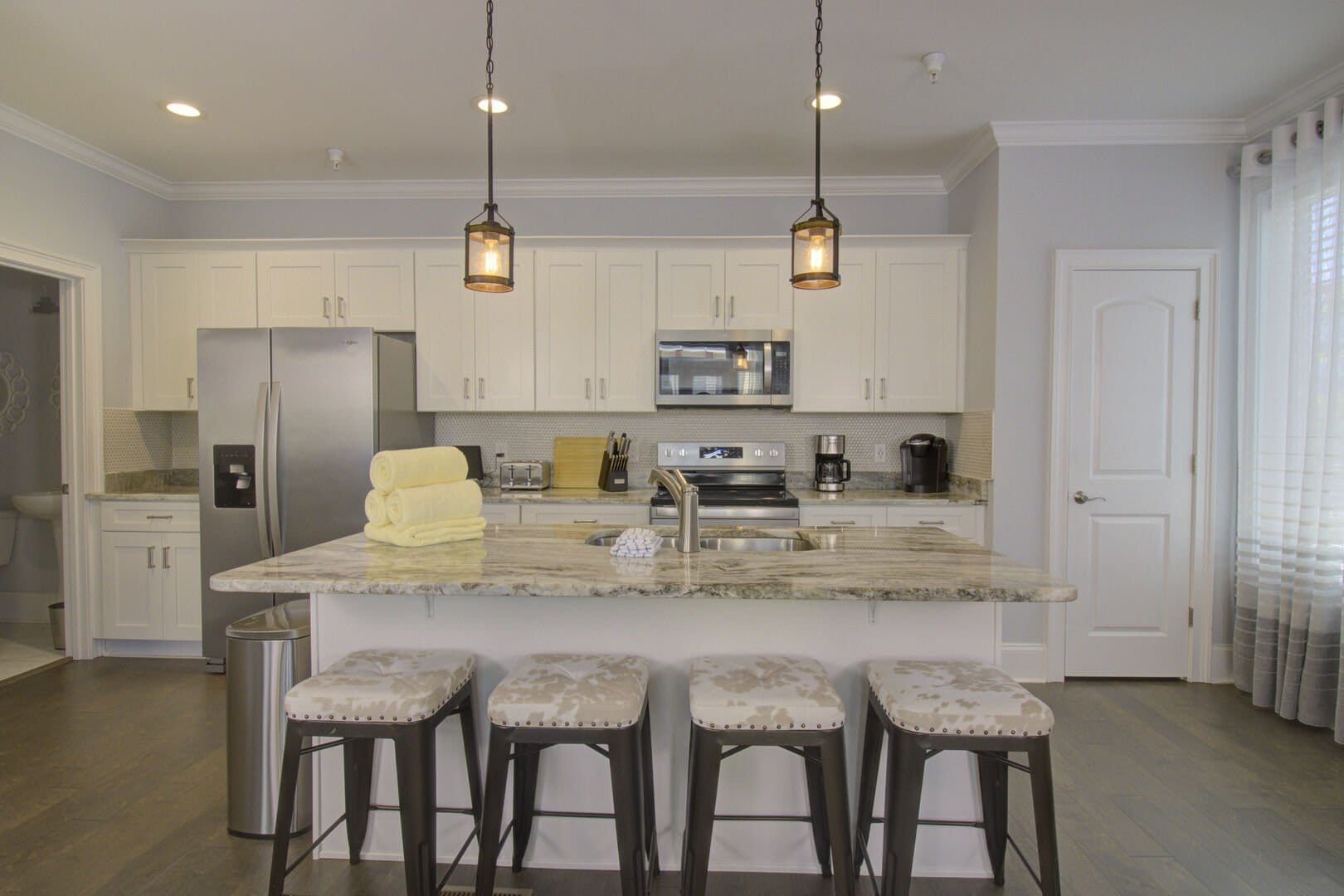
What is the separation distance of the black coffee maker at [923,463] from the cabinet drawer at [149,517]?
3.92m

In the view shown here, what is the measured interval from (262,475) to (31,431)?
2.63 metres

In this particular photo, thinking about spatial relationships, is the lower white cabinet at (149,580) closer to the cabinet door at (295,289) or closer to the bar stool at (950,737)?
A: the cabinet door at (295,289)

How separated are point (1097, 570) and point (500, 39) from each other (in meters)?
3.64

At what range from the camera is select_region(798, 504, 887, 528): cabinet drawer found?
12.0ft

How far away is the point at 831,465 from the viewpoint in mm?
4047

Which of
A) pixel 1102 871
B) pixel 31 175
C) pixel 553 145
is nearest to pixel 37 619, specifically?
pixel 31 175

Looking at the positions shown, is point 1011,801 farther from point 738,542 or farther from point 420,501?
point 420,501

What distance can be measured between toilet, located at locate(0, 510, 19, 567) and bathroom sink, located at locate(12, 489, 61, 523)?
0.30m

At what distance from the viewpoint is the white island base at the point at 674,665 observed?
1.91 m

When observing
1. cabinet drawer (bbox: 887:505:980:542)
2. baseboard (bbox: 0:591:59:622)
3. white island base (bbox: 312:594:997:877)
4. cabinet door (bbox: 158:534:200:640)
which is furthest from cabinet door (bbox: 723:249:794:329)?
baseboard (bbox: 0:591:59:622)

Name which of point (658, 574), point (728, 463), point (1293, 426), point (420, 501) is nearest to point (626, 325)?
point (728, 463)

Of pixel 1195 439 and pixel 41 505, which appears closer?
pixel 1195 439

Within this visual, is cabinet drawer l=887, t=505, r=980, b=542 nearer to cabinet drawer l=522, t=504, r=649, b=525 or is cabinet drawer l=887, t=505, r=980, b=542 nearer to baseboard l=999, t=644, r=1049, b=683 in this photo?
baseboard l=999, t=644, r=1049, b=683

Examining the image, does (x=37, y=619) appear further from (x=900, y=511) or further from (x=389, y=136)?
(x=900, y=511)
